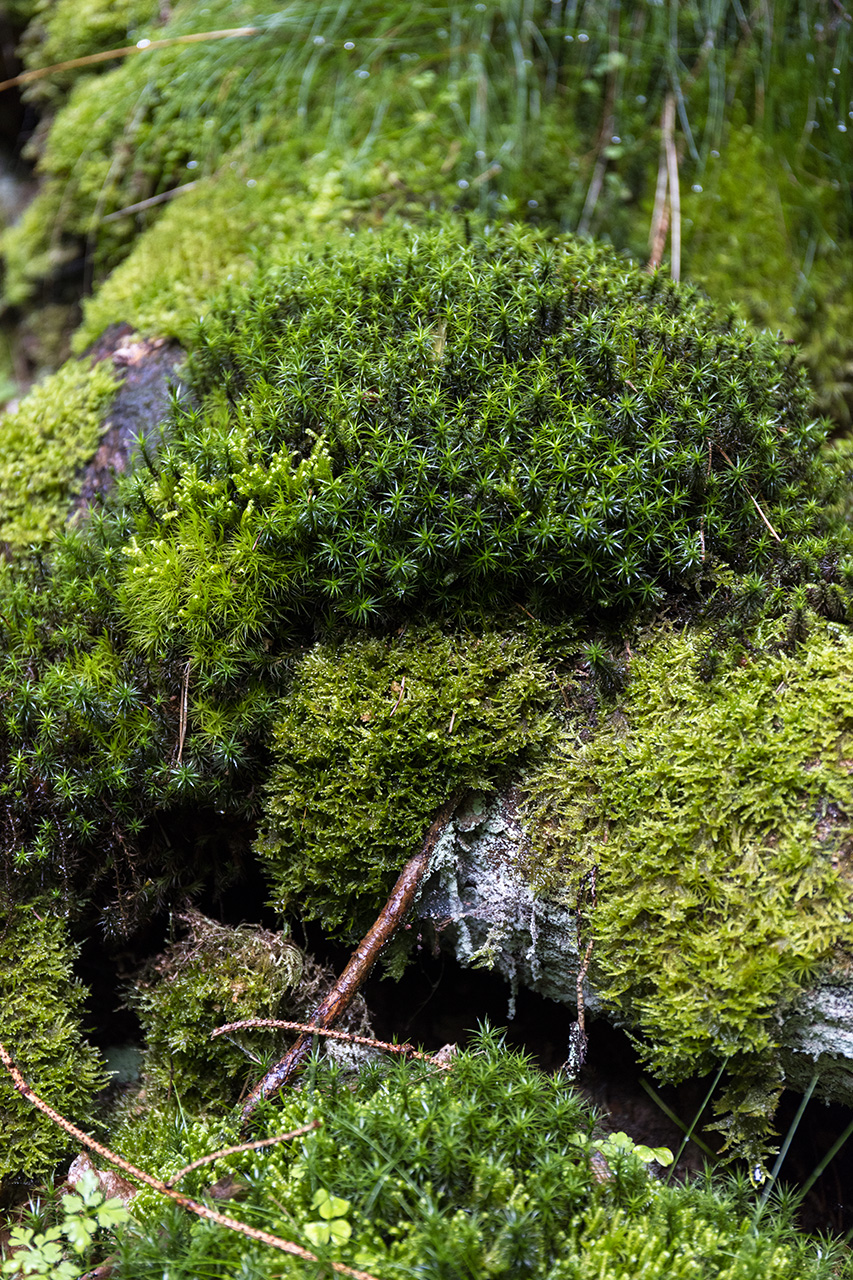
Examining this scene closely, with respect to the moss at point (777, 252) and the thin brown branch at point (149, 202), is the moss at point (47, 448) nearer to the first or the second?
the thin brown branch at point (149, 202)

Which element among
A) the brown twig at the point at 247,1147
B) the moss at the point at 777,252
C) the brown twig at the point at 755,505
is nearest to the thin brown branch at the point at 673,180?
the moss at the point at 777,252

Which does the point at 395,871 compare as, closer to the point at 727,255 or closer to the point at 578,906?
the point at 578,906

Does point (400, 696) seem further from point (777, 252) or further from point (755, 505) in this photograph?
point (777, 252)

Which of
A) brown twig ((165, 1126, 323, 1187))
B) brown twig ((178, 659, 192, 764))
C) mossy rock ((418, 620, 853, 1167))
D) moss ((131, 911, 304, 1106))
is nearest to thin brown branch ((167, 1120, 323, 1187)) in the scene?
brown twig ((165, 1126, 323, 1187))

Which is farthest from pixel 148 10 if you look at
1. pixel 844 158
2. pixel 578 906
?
pixel 578 906

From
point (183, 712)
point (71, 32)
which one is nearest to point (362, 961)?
point (183, 712)
